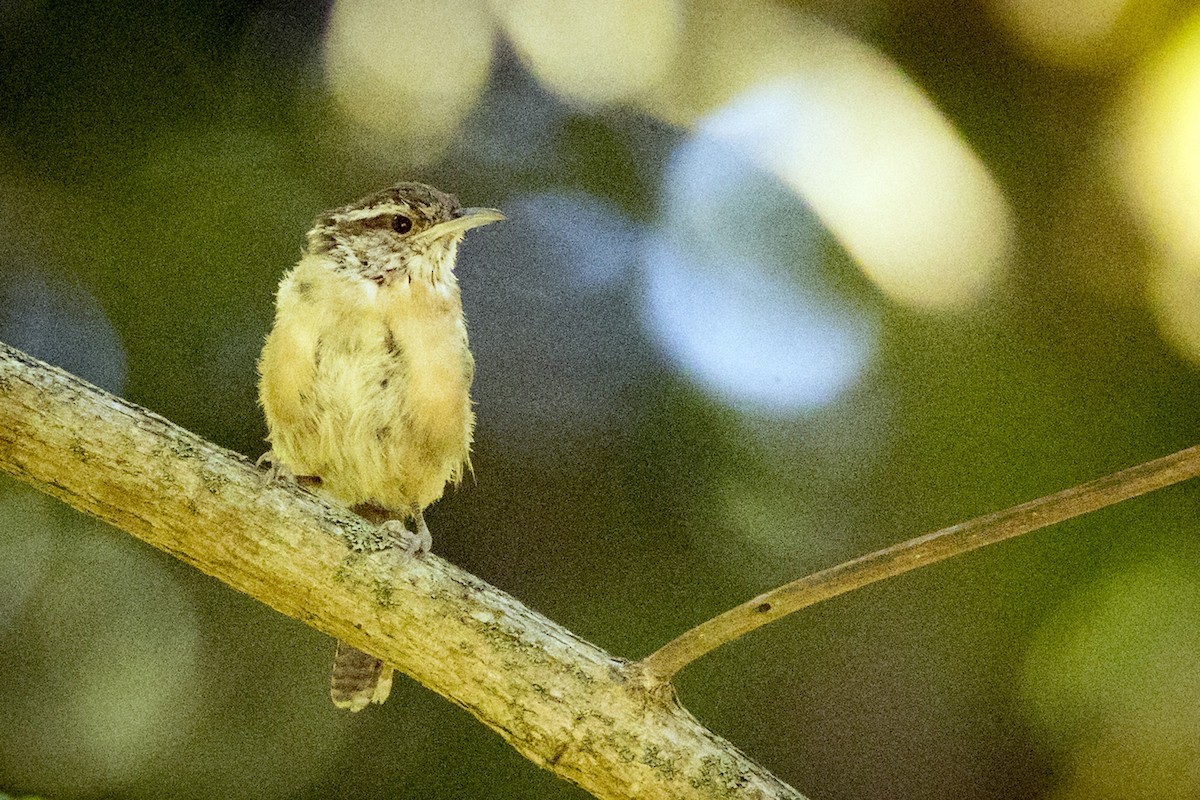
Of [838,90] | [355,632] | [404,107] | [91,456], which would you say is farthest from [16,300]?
[838,90]

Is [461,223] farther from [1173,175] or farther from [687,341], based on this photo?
[1173,175]

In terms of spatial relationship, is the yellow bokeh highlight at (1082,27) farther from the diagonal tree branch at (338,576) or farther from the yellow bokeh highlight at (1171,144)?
the diagonal tree branch at (338,576)

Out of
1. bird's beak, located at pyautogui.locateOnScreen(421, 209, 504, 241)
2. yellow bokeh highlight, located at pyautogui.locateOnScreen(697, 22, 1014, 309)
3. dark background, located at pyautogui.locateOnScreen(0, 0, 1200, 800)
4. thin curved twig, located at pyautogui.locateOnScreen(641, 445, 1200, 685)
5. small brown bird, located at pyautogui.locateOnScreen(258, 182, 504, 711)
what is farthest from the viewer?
yellow bokeh highlight, located at pyautogui.locateOnScreen(697, 22, 1014, 309)

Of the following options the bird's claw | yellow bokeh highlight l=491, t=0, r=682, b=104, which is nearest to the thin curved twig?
the bird's claw

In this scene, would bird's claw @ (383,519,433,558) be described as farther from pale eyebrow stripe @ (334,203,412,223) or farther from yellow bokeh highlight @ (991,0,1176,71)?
yellow bokeh highlight @ (991,0,1176,71)

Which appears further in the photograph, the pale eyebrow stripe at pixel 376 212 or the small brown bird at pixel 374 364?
the pale eyebrow stripe at pixel 376 212

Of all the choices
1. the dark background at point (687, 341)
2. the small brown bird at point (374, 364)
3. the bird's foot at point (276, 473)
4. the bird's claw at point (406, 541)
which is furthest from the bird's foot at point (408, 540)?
the dark background at point (687, 341)

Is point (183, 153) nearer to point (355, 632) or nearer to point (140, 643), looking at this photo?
point (140, 643)
